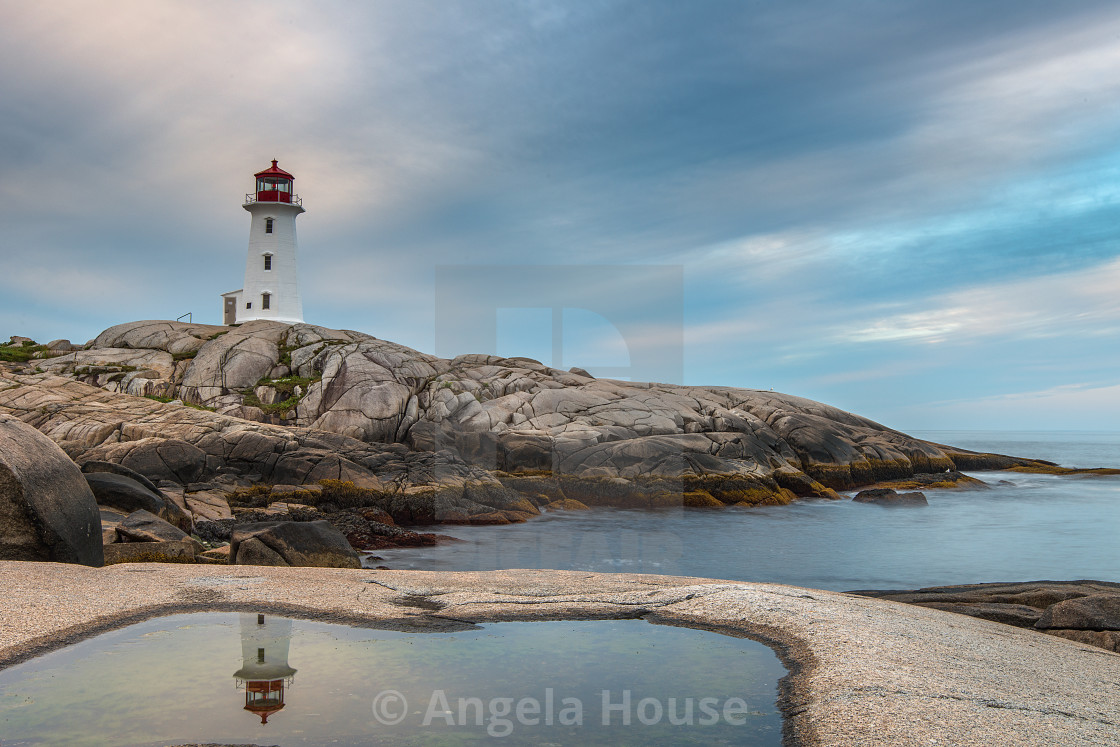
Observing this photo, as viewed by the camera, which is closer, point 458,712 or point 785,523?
point 458,712

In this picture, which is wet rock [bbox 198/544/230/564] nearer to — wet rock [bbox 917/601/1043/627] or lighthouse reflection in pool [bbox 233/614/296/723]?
lighthouse reflection in pool [bbox 233/614/296/723]

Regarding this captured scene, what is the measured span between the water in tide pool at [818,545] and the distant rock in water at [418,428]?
2.00 meters

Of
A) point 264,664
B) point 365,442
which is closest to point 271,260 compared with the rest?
point 365,442

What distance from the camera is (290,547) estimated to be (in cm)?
1153

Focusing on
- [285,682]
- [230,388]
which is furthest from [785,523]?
[230,388]

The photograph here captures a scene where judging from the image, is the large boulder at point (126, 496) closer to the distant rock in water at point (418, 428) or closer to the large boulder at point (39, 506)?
the distant rock in water at point (418, 428)

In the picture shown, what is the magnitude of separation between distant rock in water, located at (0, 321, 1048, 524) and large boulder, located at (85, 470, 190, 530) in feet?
8.29

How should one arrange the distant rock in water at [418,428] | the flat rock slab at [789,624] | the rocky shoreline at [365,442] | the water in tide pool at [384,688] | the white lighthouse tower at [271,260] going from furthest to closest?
the white lighthouse tower at [271,260] < the distant rock in water at [418,428] < the rocky shoreline at [365,442] < the flat rock slab at [789,624] < the water in tide pool at [384,688]

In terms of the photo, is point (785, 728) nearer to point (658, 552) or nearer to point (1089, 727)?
point (1089, 727)

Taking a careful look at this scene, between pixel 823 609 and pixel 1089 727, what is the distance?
3201 millimetres

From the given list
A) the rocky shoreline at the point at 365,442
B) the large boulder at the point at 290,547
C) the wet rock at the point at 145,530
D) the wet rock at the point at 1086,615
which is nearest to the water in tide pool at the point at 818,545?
the rocky shoreline at the point at 365,442

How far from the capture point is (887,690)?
17.9 ft

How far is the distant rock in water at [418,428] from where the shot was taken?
23812mm

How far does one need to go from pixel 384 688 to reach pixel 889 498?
28.5 meters
